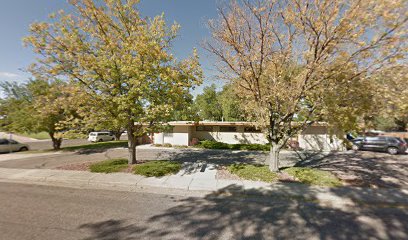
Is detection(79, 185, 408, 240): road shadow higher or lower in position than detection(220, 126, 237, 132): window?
lower

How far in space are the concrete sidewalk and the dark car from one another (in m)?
12.7

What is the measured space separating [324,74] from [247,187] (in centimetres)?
563

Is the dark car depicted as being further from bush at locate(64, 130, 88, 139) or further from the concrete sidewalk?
bush at locate(64, 130, 88, 139)

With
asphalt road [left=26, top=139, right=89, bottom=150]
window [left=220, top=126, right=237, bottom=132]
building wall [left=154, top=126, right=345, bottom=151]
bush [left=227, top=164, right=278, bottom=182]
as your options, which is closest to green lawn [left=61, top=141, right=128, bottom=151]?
asphalt road [left=26, top=139, right=89, bottom=150]

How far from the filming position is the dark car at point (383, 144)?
15.1m

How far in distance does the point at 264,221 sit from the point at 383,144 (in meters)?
19.1

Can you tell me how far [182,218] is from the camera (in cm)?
451

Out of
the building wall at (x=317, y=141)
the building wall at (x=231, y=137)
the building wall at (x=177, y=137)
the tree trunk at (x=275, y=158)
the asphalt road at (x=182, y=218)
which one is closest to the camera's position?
the asphalt road at (x=182, y=218)

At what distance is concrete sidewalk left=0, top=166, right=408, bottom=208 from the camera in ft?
19.2

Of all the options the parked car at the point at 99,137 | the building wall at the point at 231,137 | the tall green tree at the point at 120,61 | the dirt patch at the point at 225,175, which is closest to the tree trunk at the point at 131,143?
the tall green tree at the point at 120,61

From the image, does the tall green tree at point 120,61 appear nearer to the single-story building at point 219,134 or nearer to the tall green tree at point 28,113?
the tall green tree at point 28,113

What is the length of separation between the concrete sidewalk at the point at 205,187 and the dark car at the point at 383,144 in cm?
1269

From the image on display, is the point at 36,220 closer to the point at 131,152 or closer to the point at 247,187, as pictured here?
the point at 131,152

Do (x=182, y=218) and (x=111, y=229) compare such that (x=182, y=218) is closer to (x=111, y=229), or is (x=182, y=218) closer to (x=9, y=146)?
(x=111, y=229)
